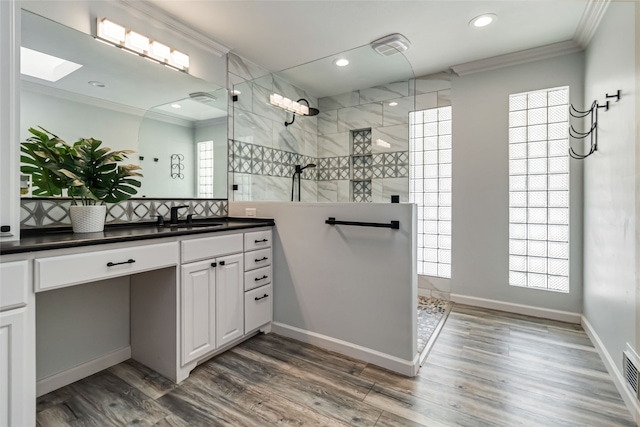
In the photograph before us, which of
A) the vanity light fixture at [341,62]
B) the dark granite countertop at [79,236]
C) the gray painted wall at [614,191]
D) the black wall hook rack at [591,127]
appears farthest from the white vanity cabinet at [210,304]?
the black wall hook rack at [591,127]

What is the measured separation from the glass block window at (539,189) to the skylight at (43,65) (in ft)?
12.0

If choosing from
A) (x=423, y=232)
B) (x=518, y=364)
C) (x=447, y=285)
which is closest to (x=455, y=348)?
(x=518, y=364)

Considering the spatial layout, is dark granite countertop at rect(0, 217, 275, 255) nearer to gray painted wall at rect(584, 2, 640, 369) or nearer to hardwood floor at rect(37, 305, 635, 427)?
hardwood floor at rect(37, 305, 635, 427)

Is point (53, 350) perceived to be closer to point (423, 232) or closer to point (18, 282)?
point (18, 282)

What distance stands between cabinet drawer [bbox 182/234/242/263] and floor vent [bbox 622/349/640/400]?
2.34 meters

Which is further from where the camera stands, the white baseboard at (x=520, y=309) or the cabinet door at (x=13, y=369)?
the white baseboard at (x=520, y=309)

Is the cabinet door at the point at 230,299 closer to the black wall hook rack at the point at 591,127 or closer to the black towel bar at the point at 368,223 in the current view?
the black towel bar at the point at 368,223

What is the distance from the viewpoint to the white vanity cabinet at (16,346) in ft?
3.71

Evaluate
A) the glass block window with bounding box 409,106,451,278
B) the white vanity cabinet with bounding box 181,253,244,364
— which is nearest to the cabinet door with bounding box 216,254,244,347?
the white vanity cabinet with bounding box 181,253,244,364

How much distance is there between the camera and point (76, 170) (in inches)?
64.0

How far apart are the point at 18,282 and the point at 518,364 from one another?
2.75 meters

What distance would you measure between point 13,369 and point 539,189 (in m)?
3.86

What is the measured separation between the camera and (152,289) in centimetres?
186

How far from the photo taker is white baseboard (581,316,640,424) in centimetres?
150
